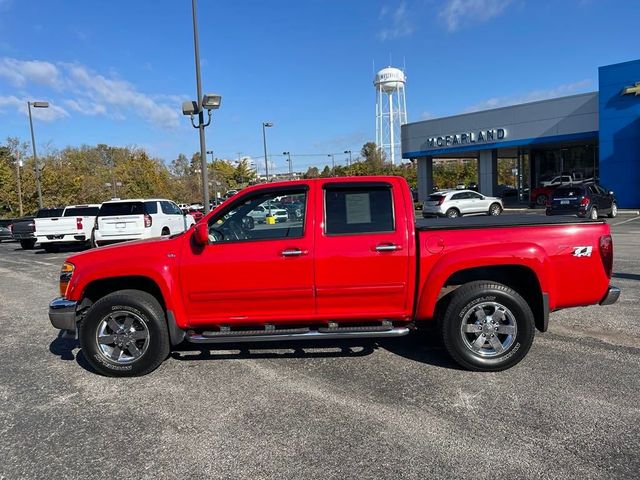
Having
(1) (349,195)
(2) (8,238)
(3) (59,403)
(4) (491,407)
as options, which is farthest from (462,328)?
(2) (8,238)

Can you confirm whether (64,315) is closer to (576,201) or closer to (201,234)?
(201,234)

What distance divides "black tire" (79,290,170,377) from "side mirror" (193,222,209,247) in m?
0.74

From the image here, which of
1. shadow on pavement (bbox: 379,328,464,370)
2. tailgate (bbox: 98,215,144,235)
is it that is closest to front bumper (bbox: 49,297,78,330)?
shadow on pavement (bbox: 379,328,464,370)

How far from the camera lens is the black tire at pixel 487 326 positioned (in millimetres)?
4305

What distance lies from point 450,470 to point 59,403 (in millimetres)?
3267

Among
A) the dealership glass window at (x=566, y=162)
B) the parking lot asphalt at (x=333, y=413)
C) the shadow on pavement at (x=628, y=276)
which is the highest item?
the dealership glass window at (x=566, y=162)

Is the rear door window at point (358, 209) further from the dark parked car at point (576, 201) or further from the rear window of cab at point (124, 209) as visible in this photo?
the dark parked car at point (576, 201)

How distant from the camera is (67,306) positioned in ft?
15.1

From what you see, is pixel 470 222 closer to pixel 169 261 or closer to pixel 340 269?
pixel 340 269

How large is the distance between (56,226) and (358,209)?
16187 millimetres

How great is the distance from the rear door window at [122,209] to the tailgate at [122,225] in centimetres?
30

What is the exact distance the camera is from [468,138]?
108ft

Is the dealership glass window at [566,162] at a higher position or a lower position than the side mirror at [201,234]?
higher

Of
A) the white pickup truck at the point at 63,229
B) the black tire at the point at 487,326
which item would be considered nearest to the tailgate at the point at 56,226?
the white pickup truck at the point at 63,229
